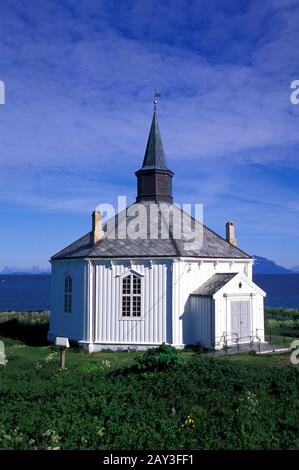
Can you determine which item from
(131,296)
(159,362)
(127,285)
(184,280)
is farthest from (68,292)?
(159,362)

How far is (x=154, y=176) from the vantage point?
96.2ft

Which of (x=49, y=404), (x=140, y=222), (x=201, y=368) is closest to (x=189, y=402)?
(x=201, y=368)

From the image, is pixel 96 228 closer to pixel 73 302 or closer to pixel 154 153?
pixel 73 302

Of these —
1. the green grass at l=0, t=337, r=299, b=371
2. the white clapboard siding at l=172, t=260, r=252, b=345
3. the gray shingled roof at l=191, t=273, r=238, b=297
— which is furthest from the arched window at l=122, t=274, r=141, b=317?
the gray shingled roof at l=191, t=273, r=238, b=297

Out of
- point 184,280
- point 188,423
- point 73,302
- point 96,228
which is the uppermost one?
point 96,228

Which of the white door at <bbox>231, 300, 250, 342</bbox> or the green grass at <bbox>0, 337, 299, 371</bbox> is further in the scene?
the white door at <bbox>231, 300, 250, 342</bbox>

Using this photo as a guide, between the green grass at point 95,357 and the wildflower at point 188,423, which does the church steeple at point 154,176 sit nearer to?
the green grass at point 95,357

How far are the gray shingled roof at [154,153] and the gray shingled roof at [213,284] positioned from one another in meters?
8.35

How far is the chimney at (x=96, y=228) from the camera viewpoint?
2622 centimetres

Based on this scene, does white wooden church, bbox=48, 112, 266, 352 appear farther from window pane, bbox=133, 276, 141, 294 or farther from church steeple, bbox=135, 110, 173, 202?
church steeple, bbox=135, 110, 173, 202

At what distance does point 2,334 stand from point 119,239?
1152cm

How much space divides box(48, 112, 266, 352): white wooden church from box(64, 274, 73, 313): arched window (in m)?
0.06

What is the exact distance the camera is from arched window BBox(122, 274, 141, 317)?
24.3 m

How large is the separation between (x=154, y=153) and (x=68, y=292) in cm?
1044
